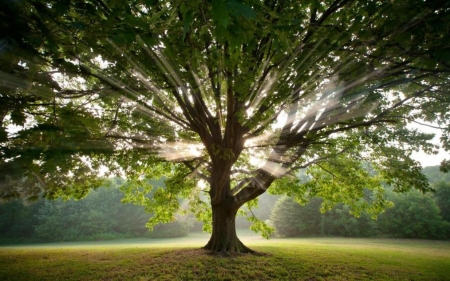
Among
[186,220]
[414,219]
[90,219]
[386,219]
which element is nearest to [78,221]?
[90,219]

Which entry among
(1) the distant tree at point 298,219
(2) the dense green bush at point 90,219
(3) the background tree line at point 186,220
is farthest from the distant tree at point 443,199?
(2) the dense green bush at point 90,219

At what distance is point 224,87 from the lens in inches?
287

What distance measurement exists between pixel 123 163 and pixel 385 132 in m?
11.2

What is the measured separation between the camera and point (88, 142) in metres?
5.00

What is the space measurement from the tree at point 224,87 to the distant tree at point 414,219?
3251 cm

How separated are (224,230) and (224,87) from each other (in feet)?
23.8

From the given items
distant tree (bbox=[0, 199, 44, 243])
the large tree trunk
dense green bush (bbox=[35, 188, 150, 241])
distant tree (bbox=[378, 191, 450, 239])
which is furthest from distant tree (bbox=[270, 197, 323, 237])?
distant tree (bbox=[0, 199, 44, 243])

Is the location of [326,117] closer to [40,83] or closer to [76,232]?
[40,83]

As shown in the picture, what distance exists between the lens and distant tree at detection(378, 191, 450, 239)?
3616 cm

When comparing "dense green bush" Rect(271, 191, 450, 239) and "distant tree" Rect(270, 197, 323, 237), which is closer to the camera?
"dense green bush" Rect(271, 191, 450, 239)

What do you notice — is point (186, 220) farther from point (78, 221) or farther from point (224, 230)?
point (224, 230)

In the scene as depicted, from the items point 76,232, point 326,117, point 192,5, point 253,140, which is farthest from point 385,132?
point 76,232

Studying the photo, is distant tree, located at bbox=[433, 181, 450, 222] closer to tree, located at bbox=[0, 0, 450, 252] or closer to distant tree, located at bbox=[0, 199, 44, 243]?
tree, located at bbox=[0, 0, 450, 252]

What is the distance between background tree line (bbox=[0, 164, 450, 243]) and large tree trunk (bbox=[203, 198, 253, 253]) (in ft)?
111
